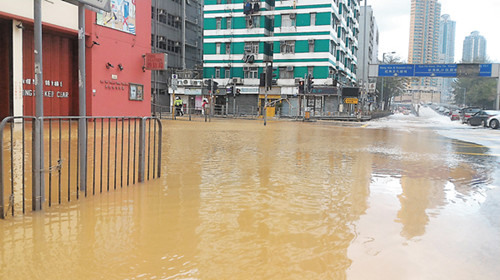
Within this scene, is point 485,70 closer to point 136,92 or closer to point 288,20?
point 288,20

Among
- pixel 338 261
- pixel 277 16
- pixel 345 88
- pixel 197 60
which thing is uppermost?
pixel 277 16

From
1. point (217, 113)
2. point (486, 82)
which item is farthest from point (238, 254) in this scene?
point (486, 82)

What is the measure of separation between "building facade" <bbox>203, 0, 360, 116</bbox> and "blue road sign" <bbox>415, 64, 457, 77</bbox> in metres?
9.21

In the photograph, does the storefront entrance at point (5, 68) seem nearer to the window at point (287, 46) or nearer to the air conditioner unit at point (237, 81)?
the air conditioner unit at point (237, 81)

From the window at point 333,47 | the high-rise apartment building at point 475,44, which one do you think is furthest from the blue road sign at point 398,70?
the high-rise apartment building at point 475,44

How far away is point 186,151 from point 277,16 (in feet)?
133

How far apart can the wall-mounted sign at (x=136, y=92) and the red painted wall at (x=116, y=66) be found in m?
0.23

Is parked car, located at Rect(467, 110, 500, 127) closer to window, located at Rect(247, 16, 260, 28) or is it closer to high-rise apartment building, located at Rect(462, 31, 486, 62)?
window, located at Rect(247, 16, 260, 28)

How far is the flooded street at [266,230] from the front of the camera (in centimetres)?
315

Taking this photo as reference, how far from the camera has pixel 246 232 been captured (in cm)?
403

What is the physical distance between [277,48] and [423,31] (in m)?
140

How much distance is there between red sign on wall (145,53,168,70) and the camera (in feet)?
81.1

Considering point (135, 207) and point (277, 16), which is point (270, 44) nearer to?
point (277, 16)

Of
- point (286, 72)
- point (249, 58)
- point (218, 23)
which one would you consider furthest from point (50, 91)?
point (218, 23)
